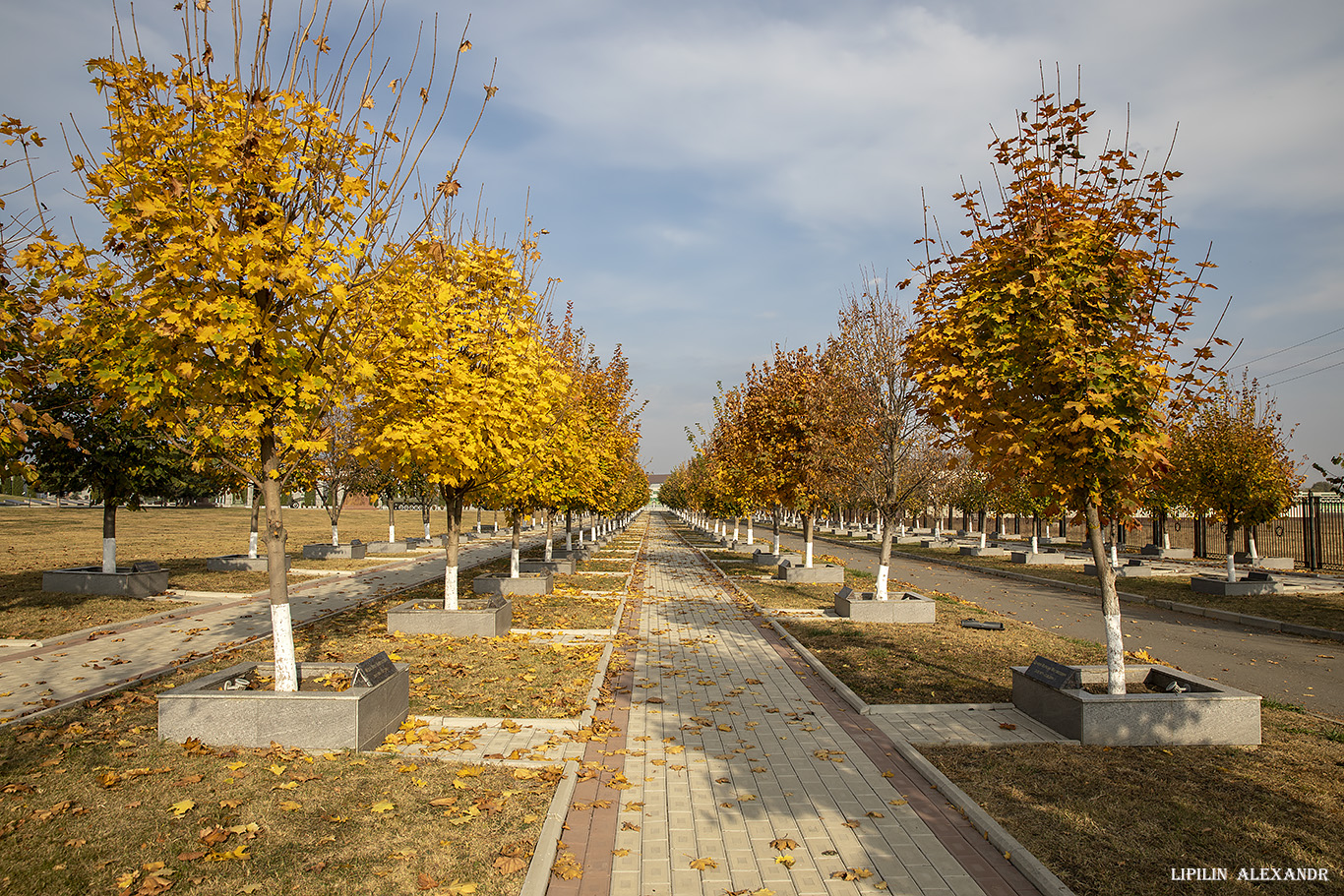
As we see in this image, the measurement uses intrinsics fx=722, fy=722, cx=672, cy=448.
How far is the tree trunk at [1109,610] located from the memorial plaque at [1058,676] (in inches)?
11.3

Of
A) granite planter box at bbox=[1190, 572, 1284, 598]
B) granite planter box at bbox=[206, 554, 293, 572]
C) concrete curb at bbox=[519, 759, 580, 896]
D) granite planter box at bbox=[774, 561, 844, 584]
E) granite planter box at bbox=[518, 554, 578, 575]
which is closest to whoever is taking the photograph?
concrete curb at bbox=[519, 759, 580, 896]

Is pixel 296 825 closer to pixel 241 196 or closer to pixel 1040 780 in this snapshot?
pixel 241 196

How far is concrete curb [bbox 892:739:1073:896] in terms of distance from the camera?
4.13 meters

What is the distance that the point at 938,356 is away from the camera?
877 centimetres

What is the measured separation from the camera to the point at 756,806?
5270 mm

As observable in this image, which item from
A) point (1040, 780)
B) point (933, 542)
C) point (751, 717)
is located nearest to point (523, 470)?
point (751, 717)

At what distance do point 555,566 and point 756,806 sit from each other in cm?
1649

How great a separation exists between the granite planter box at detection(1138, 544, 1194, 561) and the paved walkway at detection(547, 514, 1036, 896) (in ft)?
104

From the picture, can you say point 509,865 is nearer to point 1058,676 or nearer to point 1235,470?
point 1058,676

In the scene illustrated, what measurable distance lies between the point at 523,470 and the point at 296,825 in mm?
8758

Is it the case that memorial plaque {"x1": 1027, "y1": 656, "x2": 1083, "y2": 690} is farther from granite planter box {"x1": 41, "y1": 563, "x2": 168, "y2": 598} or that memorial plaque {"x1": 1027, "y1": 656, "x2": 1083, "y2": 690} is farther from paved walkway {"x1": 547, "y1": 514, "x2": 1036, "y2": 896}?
granite planter box {"x1": 41, "y1": 563, "x2": 168, "y2": 598}

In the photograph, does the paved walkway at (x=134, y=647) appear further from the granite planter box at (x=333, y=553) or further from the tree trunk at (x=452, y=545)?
the granite planter box at (x=333, y=553)

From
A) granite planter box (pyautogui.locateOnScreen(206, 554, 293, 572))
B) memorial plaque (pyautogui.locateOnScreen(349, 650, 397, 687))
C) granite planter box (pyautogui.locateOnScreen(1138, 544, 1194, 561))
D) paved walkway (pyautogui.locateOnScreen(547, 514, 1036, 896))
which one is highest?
memorial plaque (pyautogui.locateOnScreen(349, 650, 397, 687))

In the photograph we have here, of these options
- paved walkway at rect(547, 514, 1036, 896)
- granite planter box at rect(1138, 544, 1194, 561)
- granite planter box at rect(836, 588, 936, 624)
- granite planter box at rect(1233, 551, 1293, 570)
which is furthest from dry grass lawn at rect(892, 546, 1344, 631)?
paved walkway at rect(547, 514, 1036, 896)
